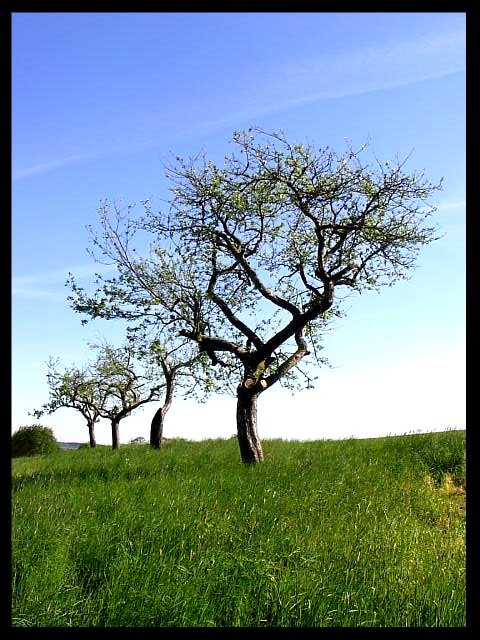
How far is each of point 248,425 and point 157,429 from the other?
12.4 m

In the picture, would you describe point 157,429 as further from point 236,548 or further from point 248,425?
point 236,548

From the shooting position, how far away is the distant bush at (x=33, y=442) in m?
45.2

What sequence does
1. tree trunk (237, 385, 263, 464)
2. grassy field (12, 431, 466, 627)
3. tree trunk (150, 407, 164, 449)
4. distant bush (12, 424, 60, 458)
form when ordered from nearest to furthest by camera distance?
grassy field (12, 431, 466, 627), tree trunk (237, 385, 263, 464), tree trunk (150, 407, 164, 449), distant bush (12, 424, 60, 458)

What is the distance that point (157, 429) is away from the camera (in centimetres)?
2970

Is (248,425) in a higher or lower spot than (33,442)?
higher

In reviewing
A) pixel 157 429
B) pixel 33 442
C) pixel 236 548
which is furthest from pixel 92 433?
pixel 236 548

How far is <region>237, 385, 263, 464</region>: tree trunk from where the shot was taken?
59.8 ft

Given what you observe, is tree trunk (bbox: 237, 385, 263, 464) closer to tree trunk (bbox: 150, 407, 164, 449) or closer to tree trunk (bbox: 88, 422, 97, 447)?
tree trunk (bbox: 150, 407, 164, 449)

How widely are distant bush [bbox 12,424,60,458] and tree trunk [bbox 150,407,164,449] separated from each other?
725 inches

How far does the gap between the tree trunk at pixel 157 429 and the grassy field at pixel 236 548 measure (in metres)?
12.0

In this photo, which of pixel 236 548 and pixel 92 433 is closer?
pixel 236 548

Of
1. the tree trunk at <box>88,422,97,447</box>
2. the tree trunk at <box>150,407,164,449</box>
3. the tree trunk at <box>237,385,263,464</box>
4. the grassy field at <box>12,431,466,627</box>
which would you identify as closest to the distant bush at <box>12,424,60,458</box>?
the tree trunk at <box>88,422,97,447</box>

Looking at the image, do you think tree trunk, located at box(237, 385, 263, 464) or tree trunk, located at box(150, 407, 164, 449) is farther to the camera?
tree trunk, located at box(150, 407, 164, 449)
